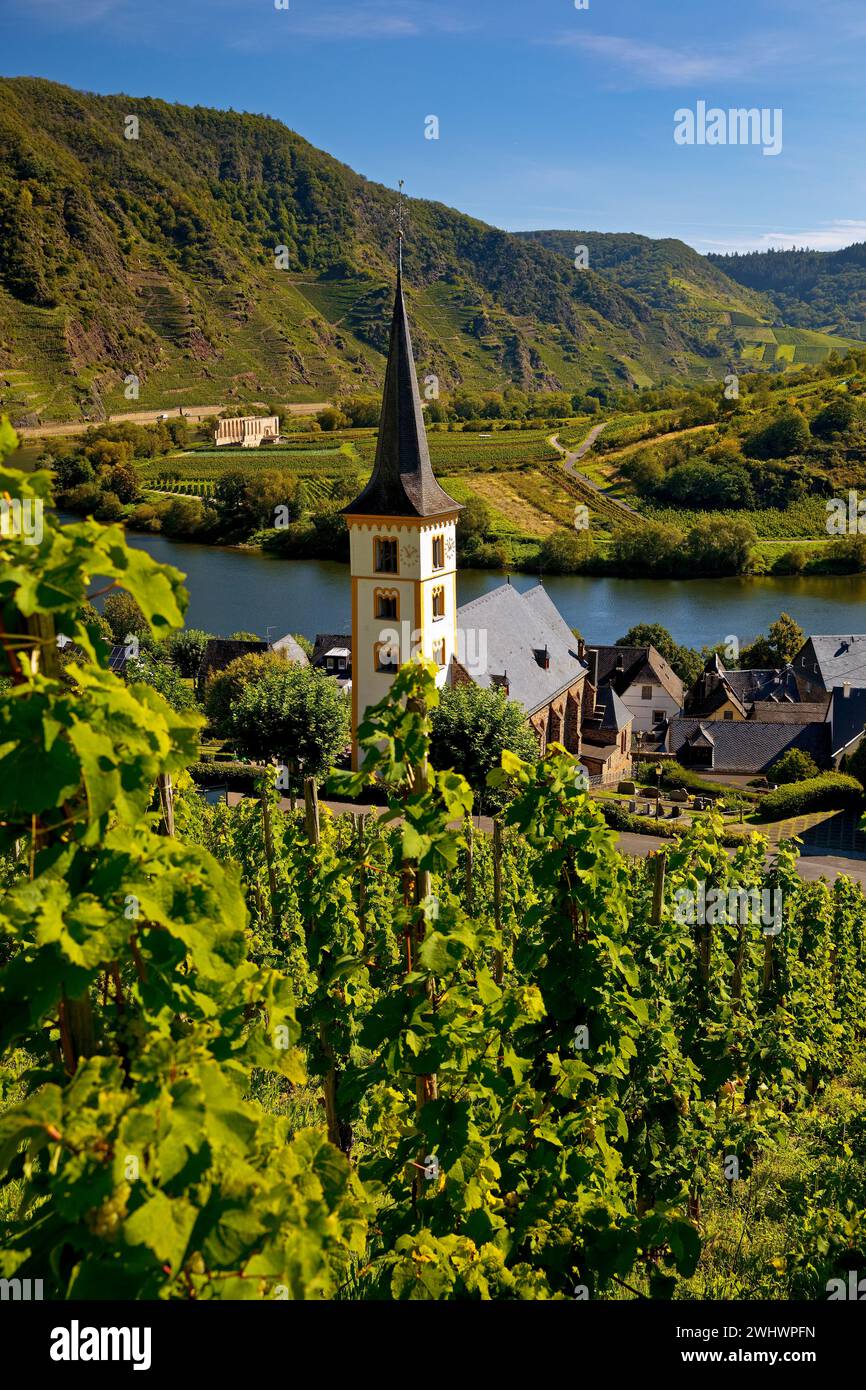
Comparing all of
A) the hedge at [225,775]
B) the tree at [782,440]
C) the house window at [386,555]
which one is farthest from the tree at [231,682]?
the tree at [782,440]

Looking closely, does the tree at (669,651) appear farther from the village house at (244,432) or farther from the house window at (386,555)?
the village house at (244,432)

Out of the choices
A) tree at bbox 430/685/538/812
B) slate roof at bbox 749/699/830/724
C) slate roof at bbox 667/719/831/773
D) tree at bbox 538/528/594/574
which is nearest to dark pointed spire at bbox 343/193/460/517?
tree at bbox 430/685/538/812

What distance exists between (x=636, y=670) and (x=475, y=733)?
25853 mm

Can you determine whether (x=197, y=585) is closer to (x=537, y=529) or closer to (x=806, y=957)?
(x=537, y=529)

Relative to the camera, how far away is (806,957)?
45.1 ft

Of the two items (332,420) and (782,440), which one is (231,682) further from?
(332,420)

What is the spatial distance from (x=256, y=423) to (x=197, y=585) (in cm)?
8419

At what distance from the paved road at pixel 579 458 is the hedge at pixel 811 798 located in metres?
81.4

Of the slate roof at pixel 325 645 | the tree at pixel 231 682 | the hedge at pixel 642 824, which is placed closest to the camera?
the hedge at pixel 642 824

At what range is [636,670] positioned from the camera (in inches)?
2181

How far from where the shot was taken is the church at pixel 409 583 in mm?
32812

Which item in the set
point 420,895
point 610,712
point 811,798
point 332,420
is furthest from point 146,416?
point 420,895

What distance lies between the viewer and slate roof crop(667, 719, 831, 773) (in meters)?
43.3
